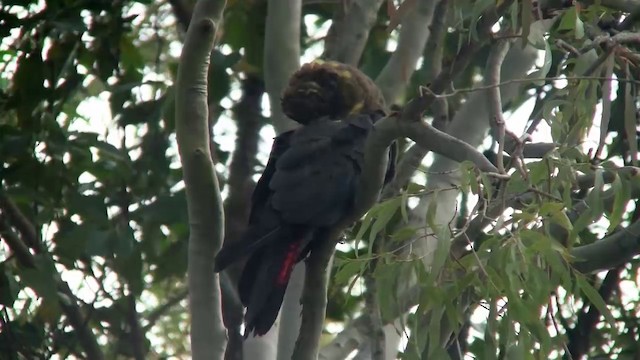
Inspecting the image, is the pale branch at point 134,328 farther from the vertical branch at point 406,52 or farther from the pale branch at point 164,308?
the vertical branch at point 406,52

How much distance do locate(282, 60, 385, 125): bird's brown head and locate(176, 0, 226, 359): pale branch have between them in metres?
0.58

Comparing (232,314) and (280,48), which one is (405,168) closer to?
(280,48)

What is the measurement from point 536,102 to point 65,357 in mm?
1664

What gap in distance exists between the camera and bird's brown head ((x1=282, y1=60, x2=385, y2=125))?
3.12 m

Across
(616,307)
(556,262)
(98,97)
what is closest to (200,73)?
(556,262)

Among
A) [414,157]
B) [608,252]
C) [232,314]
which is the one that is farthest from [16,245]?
[608,252]

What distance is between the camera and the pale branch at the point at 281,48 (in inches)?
125

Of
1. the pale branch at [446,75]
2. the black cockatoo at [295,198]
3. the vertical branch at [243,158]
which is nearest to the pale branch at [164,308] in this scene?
the vertical branch at [243,158]

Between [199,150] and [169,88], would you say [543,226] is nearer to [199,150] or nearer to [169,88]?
[199,150]

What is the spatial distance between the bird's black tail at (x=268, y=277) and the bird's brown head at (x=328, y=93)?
467mm

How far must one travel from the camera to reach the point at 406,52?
344 centimetres

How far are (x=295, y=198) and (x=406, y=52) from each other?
0.85 m

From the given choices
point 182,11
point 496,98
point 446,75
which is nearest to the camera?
point 446,75

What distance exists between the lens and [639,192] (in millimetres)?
2508
